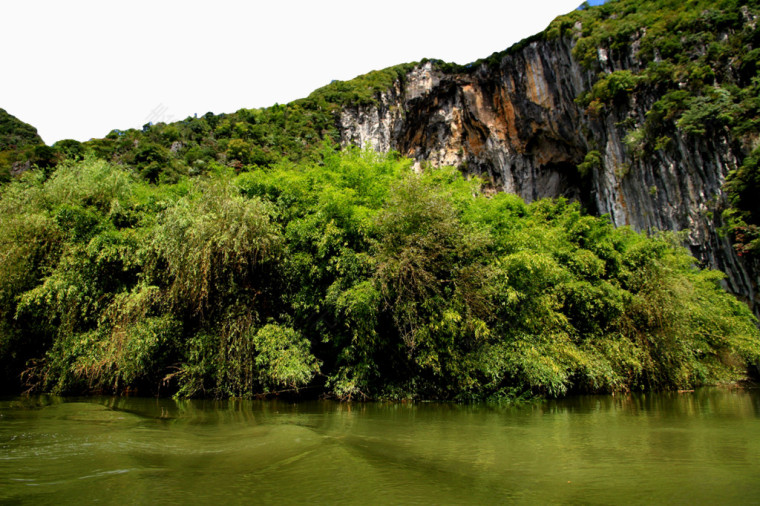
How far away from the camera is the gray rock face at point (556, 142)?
3228 cm

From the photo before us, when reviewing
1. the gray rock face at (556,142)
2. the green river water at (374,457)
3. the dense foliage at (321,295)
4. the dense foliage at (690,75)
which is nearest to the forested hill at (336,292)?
the dense foliage at (321,295)

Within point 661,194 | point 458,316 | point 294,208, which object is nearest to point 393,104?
point 661,194

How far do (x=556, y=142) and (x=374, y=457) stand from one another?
50.6m

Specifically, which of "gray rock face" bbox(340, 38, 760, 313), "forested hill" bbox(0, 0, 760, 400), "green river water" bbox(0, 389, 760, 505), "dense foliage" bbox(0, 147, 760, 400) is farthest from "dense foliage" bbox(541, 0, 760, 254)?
"green river water" bbox(0, 389, 760, 505)

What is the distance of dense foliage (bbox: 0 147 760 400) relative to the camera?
43.2 ft

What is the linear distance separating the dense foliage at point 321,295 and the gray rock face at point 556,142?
63.9 feet

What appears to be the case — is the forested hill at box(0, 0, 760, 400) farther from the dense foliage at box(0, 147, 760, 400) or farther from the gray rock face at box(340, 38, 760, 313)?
the gray rock face at box(340, 38, 760, 313)

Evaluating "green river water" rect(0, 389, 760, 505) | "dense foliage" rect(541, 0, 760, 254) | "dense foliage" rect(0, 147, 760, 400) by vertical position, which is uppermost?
"dense foliage" rect(541, 0, 760, 254)

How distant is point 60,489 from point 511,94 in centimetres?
5519

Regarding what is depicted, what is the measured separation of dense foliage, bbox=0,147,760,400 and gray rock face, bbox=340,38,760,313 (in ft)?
63.9

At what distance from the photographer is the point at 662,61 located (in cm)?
3672

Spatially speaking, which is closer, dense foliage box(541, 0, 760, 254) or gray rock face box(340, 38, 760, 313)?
dense foliage box(541, 0, 760, 254)

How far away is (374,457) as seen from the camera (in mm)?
6430

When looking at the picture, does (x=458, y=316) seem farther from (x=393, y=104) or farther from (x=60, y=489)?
(x=393, y=104)
